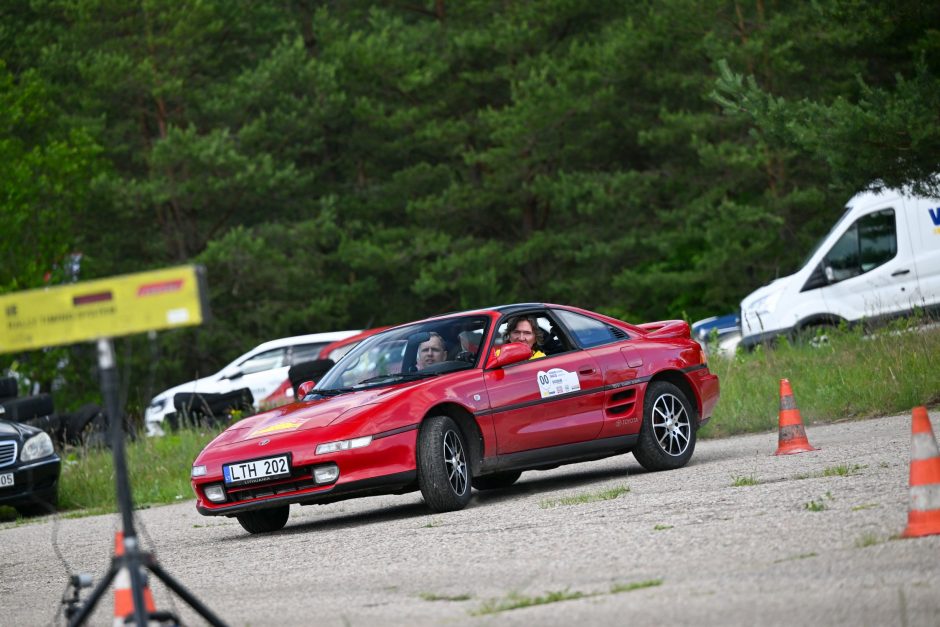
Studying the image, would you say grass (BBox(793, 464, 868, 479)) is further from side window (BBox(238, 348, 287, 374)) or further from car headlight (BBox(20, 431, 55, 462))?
side window (BBox(238, 348, 287, 374))

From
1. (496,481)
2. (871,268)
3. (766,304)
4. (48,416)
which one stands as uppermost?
(871,268)

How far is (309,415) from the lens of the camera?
1040 cm

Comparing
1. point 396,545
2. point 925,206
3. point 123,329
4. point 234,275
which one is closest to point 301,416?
point 396,545

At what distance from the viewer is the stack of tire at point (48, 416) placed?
21.7m

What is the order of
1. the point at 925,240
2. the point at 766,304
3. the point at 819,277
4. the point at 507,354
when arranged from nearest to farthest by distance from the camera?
the point at 507,354
the point at 925,240
the point at 819,277
the point at 766,304

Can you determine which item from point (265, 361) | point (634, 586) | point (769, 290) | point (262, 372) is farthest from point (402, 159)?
point (634, 586)

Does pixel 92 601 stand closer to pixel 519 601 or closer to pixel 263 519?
pixel 519 601

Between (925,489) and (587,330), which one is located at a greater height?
(587,330)

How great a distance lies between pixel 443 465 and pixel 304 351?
1752cm

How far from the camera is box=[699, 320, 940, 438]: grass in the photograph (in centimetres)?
1562

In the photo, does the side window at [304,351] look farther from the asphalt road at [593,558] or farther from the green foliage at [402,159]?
the asphalt road at [593,558]

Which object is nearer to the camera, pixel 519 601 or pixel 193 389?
pixel 519 601

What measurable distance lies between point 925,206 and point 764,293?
2.73 meters

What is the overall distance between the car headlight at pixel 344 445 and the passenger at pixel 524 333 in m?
1.94
